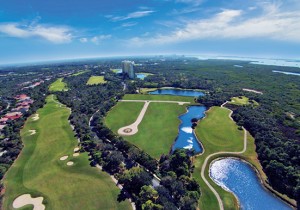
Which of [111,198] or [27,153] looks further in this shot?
[27,153]

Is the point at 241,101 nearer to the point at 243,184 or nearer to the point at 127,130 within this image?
the point at 127,130

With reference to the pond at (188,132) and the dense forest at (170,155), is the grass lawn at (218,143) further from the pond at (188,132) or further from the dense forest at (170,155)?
the pond at (188,132)

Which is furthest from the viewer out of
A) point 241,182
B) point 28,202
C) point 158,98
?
point 158,98

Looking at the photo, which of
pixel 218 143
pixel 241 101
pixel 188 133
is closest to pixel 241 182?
pixel 218 143

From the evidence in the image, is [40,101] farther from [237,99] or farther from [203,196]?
[237,99]

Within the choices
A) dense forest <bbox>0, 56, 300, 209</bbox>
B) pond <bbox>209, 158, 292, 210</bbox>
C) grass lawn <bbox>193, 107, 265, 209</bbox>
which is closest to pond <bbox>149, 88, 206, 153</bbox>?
grass lawn <bbox>193, 107, 265, 209</bbox>

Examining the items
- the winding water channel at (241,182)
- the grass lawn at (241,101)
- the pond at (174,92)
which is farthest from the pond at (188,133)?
the pond at (174,92)

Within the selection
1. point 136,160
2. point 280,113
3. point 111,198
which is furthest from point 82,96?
point 280,113
